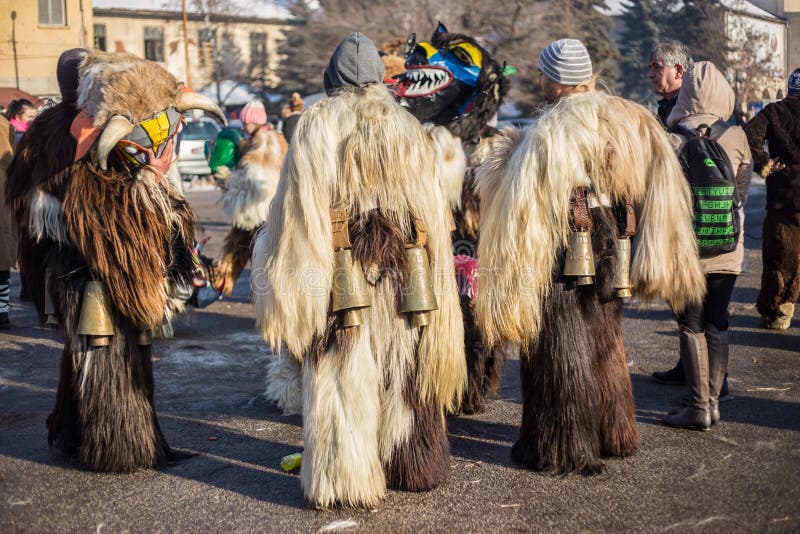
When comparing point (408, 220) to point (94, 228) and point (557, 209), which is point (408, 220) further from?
point (94, 228)

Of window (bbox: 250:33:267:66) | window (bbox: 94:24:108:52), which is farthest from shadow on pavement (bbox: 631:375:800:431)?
window (bbox: 94:24:108:52)

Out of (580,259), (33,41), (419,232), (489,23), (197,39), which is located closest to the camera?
(419,232)

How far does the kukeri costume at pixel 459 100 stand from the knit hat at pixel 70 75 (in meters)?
2.03

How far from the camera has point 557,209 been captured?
3.75 m

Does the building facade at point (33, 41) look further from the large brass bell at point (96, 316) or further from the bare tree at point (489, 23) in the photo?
the large brass bell at point (96, 316)

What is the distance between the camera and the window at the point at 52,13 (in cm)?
3053

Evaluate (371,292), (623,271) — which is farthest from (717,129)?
(371,292)

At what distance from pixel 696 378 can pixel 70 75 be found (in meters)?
3.38

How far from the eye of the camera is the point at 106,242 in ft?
12.5

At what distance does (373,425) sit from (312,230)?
2.76ft

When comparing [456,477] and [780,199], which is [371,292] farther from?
[780,199]

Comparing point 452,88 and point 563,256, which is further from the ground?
point 452,88

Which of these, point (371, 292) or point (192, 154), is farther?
point (192, 154)

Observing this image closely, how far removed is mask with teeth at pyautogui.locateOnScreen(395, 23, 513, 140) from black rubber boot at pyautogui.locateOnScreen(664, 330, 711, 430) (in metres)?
1.96
